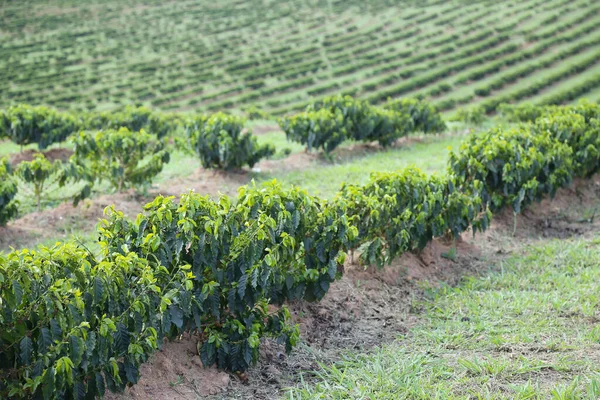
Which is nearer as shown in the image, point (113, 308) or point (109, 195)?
point (113, 308)

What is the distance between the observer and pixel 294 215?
5.80m

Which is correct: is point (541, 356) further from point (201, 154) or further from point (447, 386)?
point (201, 154)

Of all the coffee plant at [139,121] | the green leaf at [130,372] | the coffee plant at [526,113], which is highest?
the green leaf at [130,372]

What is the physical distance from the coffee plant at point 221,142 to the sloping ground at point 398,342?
4801mm

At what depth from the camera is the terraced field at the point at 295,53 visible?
3322 cm

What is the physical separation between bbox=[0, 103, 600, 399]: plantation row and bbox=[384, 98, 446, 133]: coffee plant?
906 cm

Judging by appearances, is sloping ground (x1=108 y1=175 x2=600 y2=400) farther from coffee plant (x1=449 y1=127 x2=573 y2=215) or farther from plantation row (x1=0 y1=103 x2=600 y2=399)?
coffee plant (x1=449 y1=127 x2=573 y2=215)

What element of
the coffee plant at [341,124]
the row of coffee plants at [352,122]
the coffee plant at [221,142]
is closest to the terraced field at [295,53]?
the row of coffee plants at [352,122]

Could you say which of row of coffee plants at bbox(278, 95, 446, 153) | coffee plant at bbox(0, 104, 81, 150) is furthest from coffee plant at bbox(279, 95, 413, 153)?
coffee plant at bbox(0, 104, 81, 150)

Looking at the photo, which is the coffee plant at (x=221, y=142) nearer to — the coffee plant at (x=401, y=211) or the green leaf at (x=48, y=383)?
the coffee plant at (x=401, y=211)

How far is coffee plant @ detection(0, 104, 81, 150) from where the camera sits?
14.6 meters

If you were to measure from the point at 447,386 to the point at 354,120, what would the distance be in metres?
9.98

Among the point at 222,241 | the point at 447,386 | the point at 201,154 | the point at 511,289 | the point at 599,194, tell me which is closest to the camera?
the point at 447,386

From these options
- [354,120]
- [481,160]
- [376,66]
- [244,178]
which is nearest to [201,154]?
[244,178]
